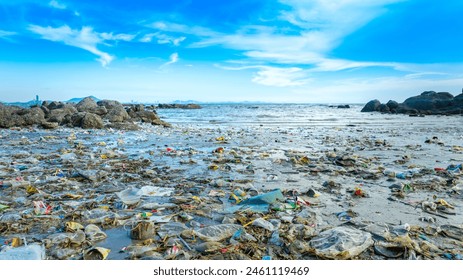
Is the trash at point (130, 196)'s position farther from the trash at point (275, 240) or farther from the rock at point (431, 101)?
the rock at point (431, 101)

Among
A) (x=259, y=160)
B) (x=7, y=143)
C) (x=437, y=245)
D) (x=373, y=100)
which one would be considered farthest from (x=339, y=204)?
(x=373, y=100)

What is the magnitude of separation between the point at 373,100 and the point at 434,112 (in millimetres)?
10183

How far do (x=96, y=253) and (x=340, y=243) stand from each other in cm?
213

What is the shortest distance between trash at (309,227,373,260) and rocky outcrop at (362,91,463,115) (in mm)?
37919

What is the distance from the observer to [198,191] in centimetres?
452

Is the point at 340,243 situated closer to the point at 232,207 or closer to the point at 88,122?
the point at 232,207

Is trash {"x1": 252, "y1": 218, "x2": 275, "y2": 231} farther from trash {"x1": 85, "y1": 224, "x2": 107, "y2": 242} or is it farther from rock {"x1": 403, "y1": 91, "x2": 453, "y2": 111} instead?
rock {"x1": 403, "y1": 91, "x2": 453, "y2": 111}

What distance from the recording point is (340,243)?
264cm

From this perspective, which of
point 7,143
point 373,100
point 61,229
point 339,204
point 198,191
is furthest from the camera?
point 373,100

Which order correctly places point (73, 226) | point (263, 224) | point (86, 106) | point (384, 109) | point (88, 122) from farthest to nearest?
point (384, 109), point (86, 106), point (88, 122), point (263, 224), point (73, 226)

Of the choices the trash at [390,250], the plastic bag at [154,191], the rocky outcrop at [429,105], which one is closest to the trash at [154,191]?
the plastic bag at [154,191]

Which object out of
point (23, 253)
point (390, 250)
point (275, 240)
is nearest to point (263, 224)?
point (275, 240)

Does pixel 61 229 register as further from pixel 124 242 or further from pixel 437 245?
pixel 437 245

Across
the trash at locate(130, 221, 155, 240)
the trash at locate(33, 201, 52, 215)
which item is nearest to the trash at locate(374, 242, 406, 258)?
the trash at locate(130, 221, 155, 240)
